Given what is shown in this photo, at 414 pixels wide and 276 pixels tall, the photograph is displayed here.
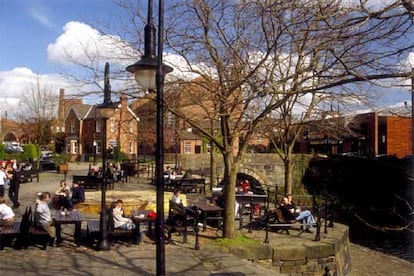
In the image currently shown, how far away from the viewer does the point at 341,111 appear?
1777 centimetres

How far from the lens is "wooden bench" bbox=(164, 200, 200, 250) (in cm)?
1085

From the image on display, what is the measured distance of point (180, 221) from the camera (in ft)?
39.4

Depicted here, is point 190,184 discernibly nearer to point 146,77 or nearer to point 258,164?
point 258,164

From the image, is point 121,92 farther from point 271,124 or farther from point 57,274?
point 271,124

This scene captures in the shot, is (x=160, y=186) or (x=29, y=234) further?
(x=29, y=234)

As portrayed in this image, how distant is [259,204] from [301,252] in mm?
5657

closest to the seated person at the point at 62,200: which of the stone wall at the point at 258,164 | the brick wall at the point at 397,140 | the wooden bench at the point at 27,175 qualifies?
the wooden bench at the point at 27,175

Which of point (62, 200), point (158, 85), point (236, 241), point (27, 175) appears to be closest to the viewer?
point (158, 85)

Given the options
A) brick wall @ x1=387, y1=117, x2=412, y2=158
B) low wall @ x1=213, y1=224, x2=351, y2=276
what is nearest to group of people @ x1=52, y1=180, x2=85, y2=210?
low wall @ x1=213, y1=224, x2=351, y2=276

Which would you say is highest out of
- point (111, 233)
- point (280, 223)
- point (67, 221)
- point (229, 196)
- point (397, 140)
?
point (397, 140)

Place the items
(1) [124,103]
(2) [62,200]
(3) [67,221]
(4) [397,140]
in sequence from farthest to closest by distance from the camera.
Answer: (4) [397,140], (1) [124,103], (2) [62,200], (3) [67,221]

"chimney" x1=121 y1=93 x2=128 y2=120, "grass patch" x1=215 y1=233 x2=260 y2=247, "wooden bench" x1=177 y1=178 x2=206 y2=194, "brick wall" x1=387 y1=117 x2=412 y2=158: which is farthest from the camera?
"brick wall" x1=387 y1=117 x2=412 y2=158

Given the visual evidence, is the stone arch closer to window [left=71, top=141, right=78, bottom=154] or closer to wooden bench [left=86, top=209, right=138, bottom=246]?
window [left=71, top=141, right=78, bottom=154]

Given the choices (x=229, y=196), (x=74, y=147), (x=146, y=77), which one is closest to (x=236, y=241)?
(x=229, y=196)
